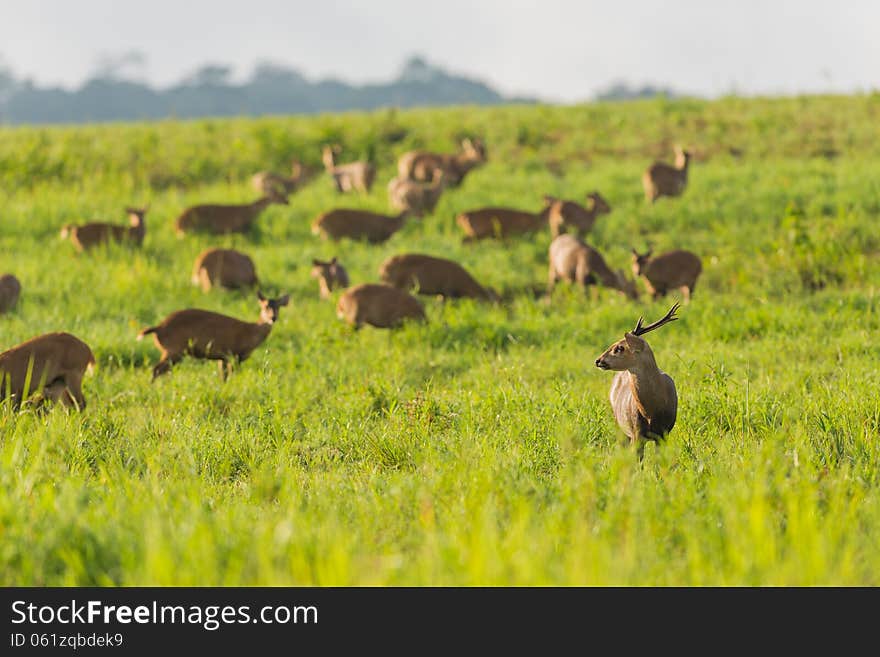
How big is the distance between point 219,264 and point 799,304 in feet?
22.9

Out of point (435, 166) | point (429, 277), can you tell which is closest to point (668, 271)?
point (429, 277)

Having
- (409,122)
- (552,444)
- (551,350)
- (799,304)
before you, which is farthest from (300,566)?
(409,122)

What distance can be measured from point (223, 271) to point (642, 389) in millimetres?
7456

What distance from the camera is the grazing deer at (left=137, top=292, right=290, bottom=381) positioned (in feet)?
26.0

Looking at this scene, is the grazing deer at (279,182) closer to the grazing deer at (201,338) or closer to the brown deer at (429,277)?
the brown deer at (429,277)

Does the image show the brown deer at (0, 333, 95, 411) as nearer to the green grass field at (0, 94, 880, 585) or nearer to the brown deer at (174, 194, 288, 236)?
the green grass field at (0, 94, 880, 585)

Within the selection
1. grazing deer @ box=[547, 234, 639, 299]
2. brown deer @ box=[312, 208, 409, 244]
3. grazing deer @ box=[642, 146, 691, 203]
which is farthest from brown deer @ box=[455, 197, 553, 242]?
grazing deer @ box=[642, 146, 691, 203]

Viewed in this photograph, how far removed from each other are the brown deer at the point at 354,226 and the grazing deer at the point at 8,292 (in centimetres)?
480

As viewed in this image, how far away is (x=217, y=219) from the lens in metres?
14.1

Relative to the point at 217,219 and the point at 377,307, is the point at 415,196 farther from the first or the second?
the point at 377,307

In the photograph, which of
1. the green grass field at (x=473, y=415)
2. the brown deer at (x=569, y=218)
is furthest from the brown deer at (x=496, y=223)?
the brown deer at (x=569, y=218)

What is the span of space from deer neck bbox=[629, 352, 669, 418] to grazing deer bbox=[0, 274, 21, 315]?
26.0 feet

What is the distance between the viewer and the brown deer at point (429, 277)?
10602mm
